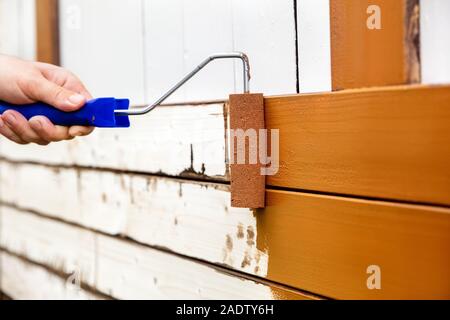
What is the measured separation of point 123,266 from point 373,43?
2.80 ft

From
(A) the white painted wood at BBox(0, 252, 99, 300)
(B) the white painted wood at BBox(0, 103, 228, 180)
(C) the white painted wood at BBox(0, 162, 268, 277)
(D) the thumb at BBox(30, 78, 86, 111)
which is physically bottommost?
(A) the white painted wood at BBox(0, 252, 99, 300)

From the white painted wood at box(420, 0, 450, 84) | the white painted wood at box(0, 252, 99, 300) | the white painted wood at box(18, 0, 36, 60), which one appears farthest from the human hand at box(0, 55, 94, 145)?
the white painted wood at box(18, 0, 36, 60)

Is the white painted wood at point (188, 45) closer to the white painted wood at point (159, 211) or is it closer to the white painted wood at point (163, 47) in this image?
the white painted wood at point (163, 47)

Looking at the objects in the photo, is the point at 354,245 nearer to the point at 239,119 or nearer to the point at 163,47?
the point at 239,119

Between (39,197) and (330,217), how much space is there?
3.91ft

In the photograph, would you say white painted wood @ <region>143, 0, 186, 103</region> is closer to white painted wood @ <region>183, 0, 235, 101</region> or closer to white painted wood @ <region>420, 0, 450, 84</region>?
white painted wood @ <region>183, 0, 235, 101</region>

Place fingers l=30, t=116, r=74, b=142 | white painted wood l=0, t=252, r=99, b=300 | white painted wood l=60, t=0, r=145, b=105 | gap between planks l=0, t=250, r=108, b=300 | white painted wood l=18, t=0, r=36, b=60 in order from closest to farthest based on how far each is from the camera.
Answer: fingers l=30, t=116, r=74, b=142
white painted wood l=60, t=0, r=145, b=105
gap between planks l=0, t=250, r=108, b=300
white painted wood l=0, t=252, r=99, b=300
white painted wood l=18, t=0, r=36, b=60

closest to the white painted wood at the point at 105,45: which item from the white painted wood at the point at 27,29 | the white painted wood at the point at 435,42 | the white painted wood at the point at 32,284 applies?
the white painted wood at the point at 27,29

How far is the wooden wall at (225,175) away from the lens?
773mm

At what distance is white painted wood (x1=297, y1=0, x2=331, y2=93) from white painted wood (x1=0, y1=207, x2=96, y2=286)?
83 centimetres

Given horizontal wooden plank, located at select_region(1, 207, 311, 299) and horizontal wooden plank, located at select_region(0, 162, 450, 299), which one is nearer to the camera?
horizontal wooden plank, located at select_region(0, 162, 450, 299)

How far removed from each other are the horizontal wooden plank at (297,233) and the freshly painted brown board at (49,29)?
1.42ft

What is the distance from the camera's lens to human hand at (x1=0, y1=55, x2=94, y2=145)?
987 mm
